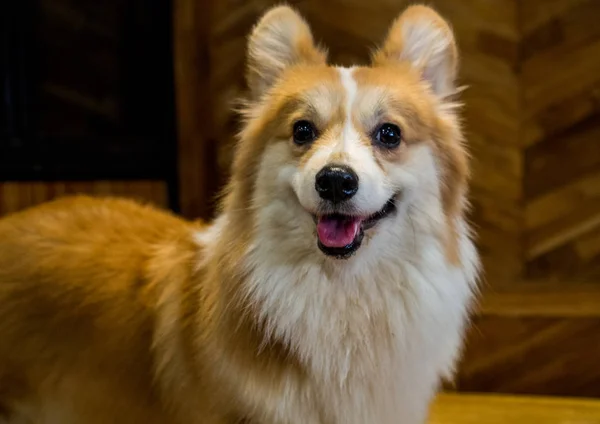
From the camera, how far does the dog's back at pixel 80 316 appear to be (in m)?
1.64

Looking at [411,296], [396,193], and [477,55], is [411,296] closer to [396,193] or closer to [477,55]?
[396,193]

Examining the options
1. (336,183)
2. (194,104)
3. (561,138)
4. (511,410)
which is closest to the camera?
(336,183)

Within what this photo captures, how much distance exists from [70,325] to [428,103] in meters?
0.98

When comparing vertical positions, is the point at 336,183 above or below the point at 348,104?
below

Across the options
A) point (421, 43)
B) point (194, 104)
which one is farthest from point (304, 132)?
point (194, 104)

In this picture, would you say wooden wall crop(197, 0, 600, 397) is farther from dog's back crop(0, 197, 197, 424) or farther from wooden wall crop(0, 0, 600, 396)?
dog's back crop(0, 197, 197, 424)

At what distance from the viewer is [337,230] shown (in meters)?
1.37

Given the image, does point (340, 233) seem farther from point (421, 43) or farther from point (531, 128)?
point (531, 128)

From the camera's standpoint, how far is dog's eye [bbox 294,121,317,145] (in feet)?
4.78

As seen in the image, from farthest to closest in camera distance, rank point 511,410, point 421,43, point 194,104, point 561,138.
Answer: point 194,104 → point 561,138 → point 511,410 → point 421,43

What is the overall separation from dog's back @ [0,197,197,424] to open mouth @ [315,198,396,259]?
0.43 meters

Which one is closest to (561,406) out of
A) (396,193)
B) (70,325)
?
(396,193)

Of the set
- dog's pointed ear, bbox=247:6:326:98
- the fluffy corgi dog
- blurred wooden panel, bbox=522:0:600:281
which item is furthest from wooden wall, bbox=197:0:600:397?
dog's pointed ear, bbox=247:6:326:98

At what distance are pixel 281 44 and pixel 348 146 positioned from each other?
0.41 metres
